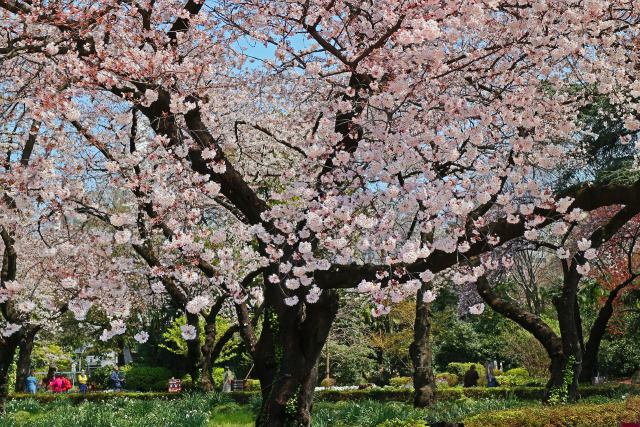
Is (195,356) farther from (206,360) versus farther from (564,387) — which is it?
(564,387)

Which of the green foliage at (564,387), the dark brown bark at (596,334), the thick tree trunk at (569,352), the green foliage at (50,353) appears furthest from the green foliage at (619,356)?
the green foliage at (50,353)

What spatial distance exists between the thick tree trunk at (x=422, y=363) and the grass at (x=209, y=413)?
0.85 meters

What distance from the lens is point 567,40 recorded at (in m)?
6.86

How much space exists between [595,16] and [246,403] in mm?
11851

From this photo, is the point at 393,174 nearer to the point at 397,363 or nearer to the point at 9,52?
the point at 9,52

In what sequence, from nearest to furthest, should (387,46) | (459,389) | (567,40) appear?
(567,40)
(387,46)
(459,389)

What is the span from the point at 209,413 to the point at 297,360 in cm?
431

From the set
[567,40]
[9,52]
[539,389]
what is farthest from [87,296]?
[539,389]

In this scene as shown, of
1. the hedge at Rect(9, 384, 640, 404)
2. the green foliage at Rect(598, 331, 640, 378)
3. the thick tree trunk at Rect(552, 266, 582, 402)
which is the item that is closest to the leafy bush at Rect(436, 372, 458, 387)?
the green foliage at Rect(598, 331, 640, 378)

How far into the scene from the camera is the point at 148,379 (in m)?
28.9

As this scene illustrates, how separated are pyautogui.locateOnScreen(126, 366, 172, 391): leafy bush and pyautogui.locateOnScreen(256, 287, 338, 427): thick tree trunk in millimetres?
21103

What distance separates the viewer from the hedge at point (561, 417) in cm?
768

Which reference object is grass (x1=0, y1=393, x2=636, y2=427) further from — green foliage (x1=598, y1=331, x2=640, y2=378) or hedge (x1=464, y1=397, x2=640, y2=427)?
green foliage (x1=598, y1=331, x2=640, y2=378)

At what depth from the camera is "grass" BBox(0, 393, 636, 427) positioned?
9789 millimetres
